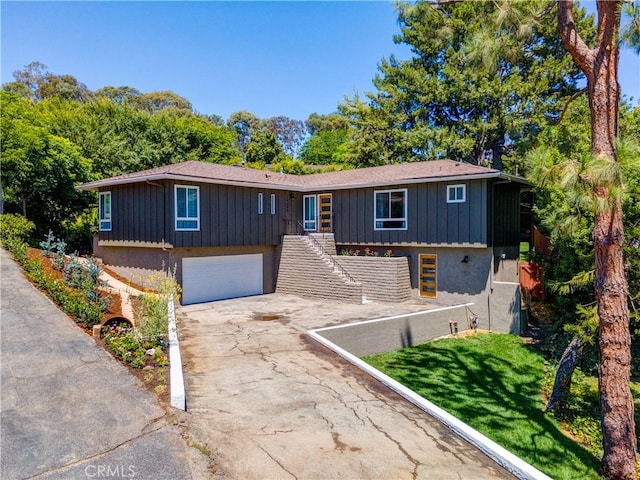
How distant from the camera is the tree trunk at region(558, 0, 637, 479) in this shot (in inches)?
244

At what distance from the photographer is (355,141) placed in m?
29.0

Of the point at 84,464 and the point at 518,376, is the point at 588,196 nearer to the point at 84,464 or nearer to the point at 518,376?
the point at 518,376

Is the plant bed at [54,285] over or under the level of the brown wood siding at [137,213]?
under

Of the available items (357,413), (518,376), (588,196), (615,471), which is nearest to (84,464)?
(357,413)

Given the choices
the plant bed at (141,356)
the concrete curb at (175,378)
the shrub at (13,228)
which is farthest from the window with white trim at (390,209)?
the shrub at (13,228)

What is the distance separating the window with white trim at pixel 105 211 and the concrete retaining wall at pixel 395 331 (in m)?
11.4

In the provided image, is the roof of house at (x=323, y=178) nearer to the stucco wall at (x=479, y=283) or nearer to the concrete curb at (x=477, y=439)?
the stucco wall at (x=479, y=283)

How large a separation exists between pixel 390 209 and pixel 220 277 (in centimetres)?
724

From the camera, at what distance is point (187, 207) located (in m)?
13.8

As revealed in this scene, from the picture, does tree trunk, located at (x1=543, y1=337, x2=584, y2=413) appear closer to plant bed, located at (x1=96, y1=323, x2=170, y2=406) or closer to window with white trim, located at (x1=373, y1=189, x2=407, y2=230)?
plant bed, located at (x1=96, y1=323, x2=170, y2=406)

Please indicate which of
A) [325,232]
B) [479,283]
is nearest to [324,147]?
[325,232]

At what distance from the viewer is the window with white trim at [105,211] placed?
54.0 ft

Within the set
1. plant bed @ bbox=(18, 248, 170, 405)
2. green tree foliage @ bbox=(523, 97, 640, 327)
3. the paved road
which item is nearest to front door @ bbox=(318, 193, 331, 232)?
green tree foliage @ bbox=(523, 97, 640, 327)

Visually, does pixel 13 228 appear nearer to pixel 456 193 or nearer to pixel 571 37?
pixel 456 193
